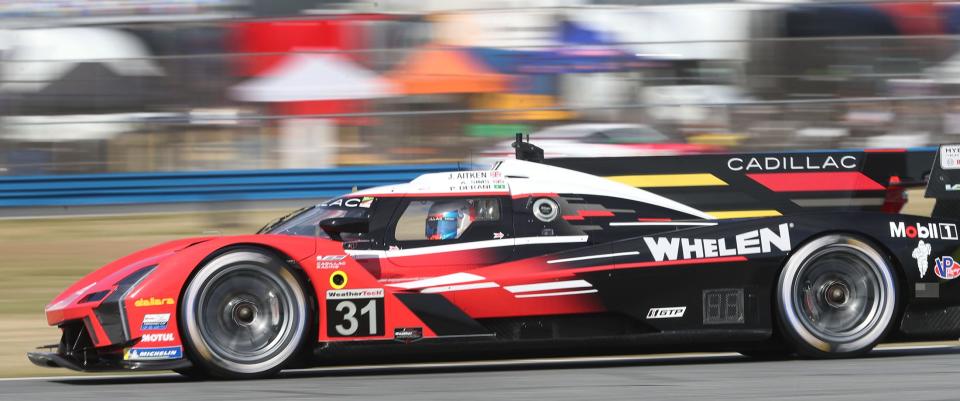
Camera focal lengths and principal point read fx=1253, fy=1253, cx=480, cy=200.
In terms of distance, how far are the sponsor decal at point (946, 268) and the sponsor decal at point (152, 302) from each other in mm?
4680

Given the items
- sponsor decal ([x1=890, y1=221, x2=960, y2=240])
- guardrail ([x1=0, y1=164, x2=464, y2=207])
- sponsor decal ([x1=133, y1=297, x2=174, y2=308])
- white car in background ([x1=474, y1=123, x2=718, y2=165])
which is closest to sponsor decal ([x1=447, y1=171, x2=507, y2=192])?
sponsor decal ([x1=133, y1=297, x2=174, y2=308])

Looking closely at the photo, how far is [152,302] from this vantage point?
23.1 feet

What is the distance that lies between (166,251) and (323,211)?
983 mm

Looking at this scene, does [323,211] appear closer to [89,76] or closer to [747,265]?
[747,265]

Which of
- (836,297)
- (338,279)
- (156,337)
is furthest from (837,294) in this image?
(156,337)

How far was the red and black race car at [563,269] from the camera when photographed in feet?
23.6

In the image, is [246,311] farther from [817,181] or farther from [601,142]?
[601,142]

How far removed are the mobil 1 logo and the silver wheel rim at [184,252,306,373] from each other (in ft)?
0.55

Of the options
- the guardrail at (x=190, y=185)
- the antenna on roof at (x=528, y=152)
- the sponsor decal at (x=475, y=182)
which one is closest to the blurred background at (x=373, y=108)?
the guardrail at (x=190, y=185)

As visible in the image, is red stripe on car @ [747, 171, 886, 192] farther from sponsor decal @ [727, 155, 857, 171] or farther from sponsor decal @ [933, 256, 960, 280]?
sponsor decal @ [933, 256, 960, 280]

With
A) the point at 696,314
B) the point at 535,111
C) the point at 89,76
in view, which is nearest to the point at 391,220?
the point at 696,314

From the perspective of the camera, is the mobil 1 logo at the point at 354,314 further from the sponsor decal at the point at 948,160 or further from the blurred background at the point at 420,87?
the blurred background at the point at 420,87

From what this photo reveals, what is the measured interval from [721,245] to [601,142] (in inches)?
357

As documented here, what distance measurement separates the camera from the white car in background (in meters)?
16.6
